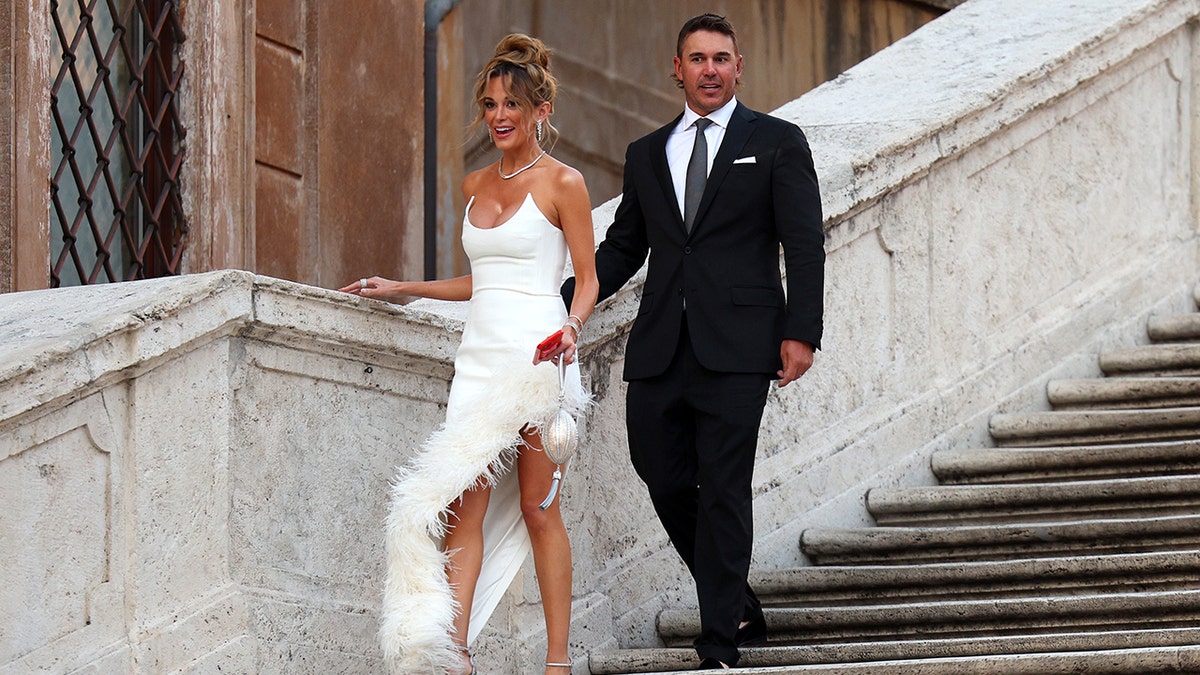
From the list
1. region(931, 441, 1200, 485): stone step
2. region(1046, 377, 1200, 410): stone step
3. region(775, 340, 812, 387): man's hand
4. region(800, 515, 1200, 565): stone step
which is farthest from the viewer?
region(1046, 377, 1200, 410): stone step

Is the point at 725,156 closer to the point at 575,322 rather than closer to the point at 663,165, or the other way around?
the point at 663,165

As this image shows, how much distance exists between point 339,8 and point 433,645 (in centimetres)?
475

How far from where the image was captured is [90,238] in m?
7.46

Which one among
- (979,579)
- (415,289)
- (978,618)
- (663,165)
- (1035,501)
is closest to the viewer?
(415,289)

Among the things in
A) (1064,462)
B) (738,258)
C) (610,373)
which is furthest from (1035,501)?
(738,258)

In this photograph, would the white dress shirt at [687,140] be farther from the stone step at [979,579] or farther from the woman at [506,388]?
the stone step at [979,579]

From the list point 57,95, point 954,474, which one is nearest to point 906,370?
point 954,474

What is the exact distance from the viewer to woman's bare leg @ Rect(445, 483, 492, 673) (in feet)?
15.7

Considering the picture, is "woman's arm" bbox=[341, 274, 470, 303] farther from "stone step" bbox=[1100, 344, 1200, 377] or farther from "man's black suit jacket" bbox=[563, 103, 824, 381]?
"stone step" bbox=[1100, 344, 1200, 377]

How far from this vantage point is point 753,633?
529 cm

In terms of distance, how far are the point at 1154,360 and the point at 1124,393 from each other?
0.35 m

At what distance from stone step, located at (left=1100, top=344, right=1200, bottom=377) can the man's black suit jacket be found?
7.62 feet

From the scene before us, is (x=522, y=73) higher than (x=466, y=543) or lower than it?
higher

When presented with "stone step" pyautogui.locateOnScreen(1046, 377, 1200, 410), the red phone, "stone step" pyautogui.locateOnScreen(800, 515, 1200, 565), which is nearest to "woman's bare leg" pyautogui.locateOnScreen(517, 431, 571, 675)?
the red phone
